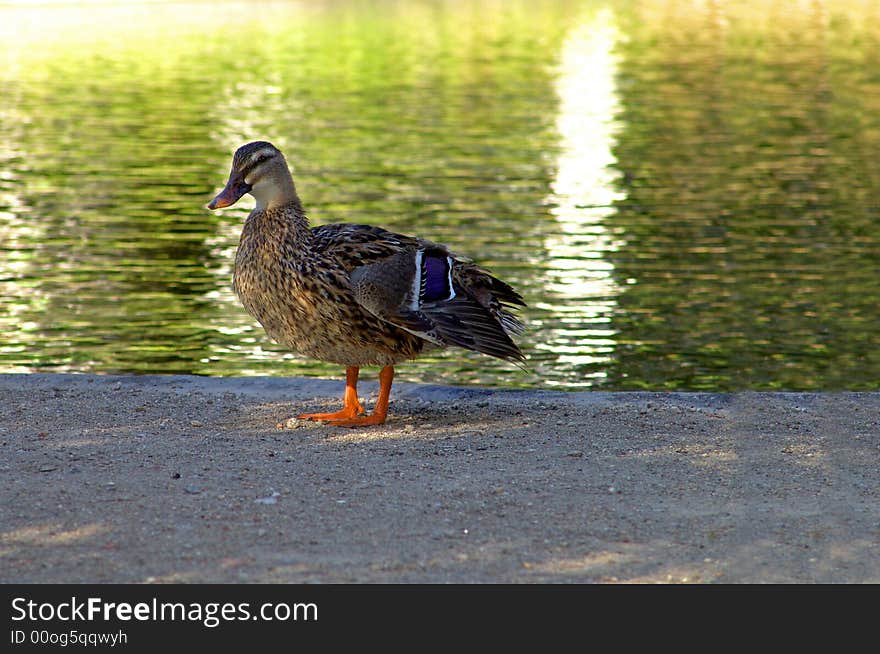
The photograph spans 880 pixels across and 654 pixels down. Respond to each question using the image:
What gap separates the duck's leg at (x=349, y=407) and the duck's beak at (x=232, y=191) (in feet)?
4.31

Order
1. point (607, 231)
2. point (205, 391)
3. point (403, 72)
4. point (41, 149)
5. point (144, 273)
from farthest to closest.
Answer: point (403, 72)
point (41, 149)
point (607, 231)
point (144, 273)
point (205, 391)

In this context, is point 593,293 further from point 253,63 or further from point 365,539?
point 253,63

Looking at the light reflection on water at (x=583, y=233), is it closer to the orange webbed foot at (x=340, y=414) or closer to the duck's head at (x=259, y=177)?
the orange webbed foot at (x=340, y=414)

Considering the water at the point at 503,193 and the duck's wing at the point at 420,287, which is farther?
the water at the point at 503,193

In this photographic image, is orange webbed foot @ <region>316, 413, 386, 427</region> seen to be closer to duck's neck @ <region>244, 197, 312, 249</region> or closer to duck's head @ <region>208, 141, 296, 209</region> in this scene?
duck's neck @ <region>244, 197, 312, 249</region>

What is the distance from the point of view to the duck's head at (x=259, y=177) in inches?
335

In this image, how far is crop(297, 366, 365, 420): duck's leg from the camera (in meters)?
8.57

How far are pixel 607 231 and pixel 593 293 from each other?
365 centimetres

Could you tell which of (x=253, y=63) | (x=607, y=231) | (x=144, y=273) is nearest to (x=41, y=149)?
(x=144, y=273)

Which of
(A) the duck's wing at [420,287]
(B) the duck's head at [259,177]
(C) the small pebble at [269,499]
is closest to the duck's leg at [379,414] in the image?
(A) the duck's wing at [420,287]

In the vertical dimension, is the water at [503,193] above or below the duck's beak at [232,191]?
below

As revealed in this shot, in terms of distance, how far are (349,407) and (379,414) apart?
236 millimetres

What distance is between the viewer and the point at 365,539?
630 cm

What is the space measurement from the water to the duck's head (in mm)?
3545
